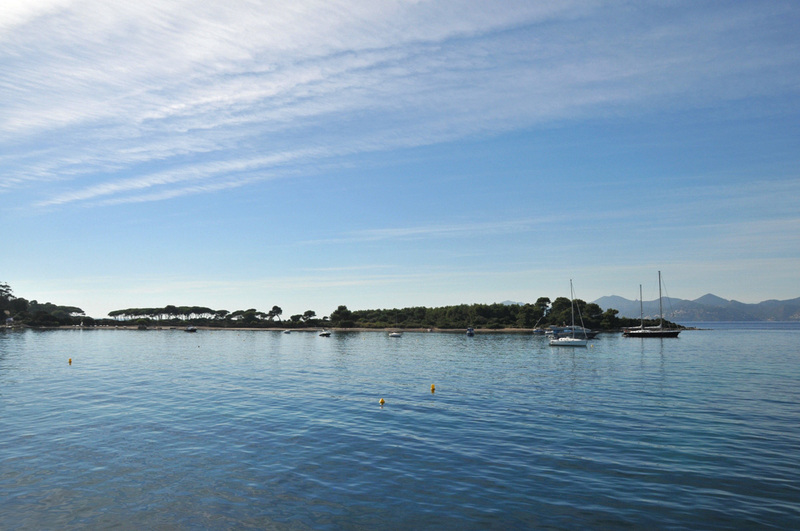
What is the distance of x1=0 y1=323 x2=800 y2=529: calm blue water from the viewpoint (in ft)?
51.8

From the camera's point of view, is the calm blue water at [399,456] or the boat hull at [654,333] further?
the boat hull at [654,333]

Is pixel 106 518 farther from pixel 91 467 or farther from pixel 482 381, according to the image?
pixel 482 381

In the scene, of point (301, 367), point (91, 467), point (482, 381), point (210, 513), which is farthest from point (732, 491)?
point (301, 367)

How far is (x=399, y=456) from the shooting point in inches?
886

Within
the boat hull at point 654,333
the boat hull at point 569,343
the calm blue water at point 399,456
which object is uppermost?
the boat hull at point 654,333

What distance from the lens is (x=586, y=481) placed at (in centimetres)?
1906

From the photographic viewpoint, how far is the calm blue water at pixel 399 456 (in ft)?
51.8

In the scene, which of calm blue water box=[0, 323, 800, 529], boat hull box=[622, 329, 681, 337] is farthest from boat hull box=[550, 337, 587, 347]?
calm blue water box=[0, 323, 800, 529]

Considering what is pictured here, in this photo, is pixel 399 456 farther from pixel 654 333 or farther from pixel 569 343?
pixel 654 333

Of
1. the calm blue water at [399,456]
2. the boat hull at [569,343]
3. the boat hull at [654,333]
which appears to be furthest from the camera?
the boat hull at [654,333]

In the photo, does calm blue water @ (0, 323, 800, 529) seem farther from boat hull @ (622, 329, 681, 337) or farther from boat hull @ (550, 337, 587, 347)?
boat hull @ (622, 329, 681, 337)

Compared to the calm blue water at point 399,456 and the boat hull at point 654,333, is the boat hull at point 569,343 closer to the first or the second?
the boat hull at point 654,333

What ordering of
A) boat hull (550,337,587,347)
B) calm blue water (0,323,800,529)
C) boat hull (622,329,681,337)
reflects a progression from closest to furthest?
calm blue water (0,323,800,529), boat hull (550,337,587,347), boat hull (622,329,681,337)

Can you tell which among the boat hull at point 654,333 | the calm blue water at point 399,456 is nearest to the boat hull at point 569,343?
the boat hull at point 654,333
